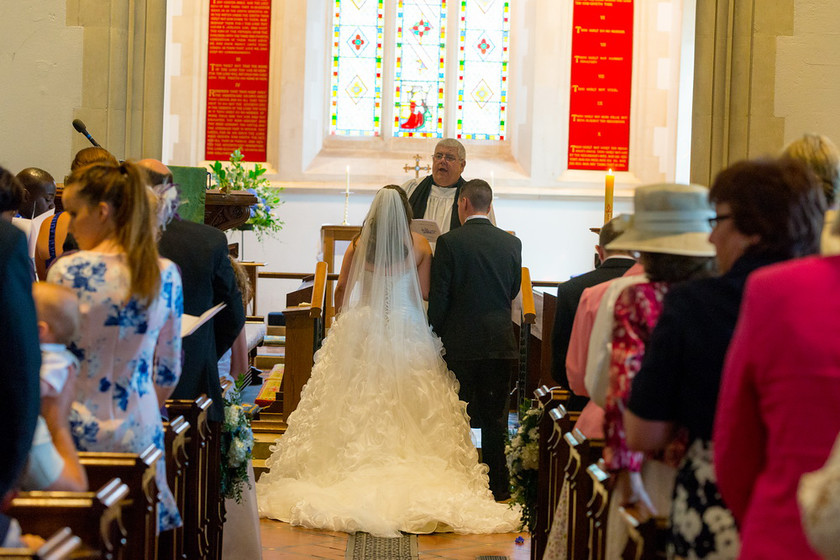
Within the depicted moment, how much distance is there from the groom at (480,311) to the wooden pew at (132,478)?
306 centimetres

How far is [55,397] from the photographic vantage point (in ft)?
7.22

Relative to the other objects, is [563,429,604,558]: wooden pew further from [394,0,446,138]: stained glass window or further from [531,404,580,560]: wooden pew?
[394,0,446,138]: stained glass window

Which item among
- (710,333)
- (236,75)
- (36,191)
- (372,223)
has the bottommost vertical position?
(710,333)

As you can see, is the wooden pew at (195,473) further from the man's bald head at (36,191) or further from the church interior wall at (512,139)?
the church interior wall at (512,139)

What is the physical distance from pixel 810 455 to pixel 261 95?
10.5 meters

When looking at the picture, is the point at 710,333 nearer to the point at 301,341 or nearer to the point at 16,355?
the point at 16,355

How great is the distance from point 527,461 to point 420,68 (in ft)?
28.8

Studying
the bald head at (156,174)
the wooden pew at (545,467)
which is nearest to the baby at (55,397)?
the bald head at (156,174)

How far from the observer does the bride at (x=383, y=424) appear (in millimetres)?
4949

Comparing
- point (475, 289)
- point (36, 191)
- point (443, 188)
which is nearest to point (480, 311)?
point (475, 289)

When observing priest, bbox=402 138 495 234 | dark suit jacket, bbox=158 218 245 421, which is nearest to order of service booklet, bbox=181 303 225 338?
dark suit jacket, bbox=158 218 245 421

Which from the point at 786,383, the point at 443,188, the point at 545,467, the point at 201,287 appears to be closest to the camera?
the point at 786,383

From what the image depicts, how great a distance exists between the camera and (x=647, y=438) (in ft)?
6.85

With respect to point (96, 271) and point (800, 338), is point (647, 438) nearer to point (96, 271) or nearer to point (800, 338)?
point (800, 338)
